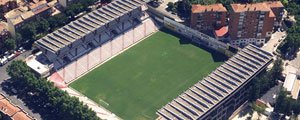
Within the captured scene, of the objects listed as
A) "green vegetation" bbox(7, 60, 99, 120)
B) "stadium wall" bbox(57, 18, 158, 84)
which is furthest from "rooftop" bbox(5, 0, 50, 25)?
"stadium wall" bbox(57, 18, 158, 84)

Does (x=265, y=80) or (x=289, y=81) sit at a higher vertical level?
(x=265, y=80)

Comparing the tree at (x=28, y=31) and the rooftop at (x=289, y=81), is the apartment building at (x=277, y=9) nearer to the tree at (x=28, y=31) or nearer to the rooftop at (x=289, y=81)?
the rooftop at (x=289, y=81)

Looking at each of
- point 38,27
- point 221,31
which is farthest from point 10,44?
point 221,31

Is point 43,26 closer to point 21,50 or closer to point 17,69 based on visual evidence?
point 21,50

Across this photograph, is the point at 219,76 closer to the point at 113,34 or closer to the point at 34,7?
the point at 113,34

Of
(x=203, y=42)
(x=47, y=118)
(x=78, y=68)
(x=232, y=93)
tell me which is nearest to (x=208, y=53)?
(x=203, y=42)
